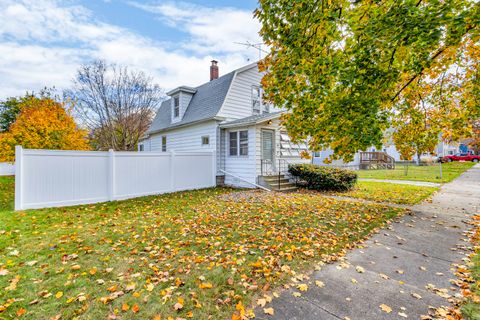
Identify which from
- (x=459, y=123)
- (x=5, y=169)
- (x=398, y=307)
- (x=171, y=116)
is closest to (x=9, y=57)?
(x=171, y=116)

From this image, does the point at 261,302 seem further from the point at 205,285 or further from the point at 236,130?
the point at 236,130

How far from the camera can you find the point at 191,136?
47.1 ft

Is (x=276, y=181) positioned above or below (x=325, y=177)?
below

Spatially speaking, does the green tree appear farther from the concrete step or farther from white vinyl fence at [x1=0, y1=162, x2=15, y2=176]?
the concrete step

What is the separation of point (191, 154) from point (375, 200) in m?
8.29

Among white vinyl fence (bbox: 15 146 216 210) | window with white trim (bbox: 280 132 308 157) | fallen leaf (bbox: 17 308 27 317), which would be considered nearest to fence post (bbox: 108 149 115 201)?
white vinyl fence (bbox: 15 146 216 210)

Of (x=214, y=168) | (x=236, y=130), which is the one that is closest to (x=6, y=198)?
(x=214, y=168)

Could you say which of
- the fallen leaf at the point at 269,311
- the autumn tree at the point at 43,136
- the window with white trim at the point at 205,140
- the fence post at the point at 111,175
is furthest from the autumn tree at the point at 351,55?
the autumn tree at the point at 43,136

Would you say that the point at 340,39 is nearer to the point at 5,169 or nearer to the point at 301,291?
the point at 301,291

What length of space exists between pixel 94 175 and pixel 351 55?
901 cm

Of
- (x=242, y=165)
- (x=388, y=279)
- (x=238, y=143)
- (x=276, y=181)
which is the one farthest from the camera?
(x=238, y=143)

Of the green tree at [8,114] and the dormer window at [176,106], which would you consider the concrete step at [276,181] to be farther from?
the green tree at [8,114]

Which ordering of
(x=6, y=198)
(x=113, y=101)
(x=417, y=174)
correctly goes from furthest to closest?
(x=417, y=174)
(x=113, y=101)
(x=6, y=198)

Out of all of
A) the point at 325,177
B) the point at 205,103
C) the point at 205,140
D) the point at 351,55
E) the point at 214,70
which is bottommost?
the point at 325,177
